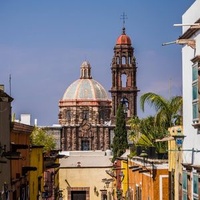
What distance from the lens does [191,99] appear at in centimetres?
1880

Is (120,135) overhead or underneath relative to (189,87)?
overhead

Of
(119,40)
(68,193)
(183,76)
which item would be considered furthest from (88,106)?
(183,76)

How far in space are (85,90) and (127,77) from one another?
812cm

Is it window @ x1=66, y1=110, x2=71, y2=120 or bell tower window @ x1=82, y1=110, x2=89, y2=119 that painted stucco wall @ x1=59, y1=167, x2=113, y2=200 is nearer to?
bell tower window @ x1=82, y1=110, x2=89, y2=119

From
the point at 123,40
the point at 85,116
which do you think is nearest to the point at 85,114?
the point at 85,116

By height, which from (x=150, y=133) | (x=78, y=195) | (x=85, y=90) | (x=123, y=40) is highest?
(x=123, y=40)

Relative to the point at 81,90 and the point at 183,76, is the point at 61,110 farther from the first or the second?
the point at 183,76

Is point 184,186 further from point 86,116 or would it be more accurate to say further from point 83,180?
point 86,116

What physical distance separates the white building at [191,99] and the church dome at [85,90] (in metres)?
106

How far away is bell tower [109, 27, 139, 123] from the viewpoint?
392 feet

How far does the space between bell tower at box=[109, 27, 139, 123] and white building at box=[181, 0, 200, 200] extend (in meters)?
98.9

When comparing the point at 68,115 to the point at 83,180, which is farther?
the point at 68,115

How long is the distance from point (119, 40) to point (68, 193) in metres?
46.1

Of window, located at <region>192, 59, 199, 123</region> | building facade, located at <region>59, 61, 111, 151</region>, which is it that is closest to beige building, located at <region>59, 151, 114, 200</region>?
building facade, located at <region>59, 61, 111, 151</region>
